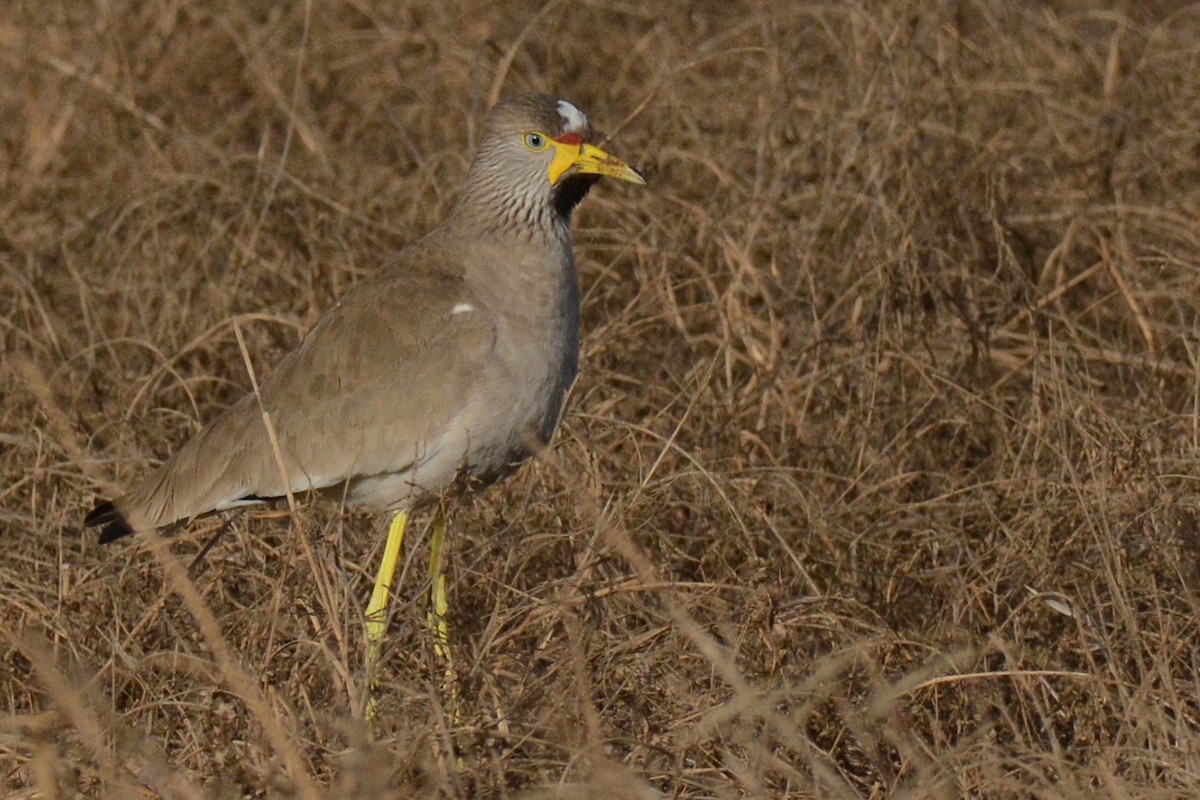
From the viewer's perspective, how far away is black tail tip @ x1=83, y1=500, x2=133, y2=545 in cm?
488

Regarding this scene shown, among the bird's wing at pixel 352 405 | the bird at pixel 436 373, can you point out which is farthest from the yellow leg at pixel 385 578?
the bird's wing at pixel 352 405

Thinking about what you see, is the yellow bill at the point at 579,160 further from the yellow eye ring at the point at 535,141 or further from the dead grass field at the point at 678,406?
the dead grass field at the point at 678,406

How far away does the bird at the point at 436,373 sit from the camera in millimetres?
4723

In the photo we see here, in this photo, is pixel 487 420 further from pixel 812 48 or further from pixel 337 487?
pixel 812 48

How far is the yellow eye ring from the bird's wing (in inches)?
17.1

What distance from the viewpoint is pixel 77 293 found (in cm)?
674

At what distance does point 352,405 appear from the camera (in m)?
4.91

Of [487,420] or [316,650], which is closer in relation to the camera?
[316,650]

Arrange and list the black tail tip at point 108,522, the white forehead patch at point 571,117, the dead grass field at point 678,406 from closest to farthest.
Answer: the dead grass field at point 678,406 < the black tail tip at point 108,522 < the white forehead patch at point 571,117

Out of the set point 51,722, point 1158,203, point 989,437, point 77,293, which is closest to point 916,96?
point 1158,203

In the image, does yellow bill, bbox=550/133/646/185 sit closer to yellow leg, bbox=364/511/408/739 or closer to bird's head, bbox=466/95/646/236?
bird's head, bbox=466/95/646/236

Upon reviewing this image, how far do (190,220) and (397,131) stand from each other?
1141 mm

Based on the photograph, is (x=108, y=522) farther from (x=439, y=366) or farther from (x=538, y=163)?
(x=538, y=163)

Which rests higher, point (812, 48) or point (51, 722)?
point (51, 722)
